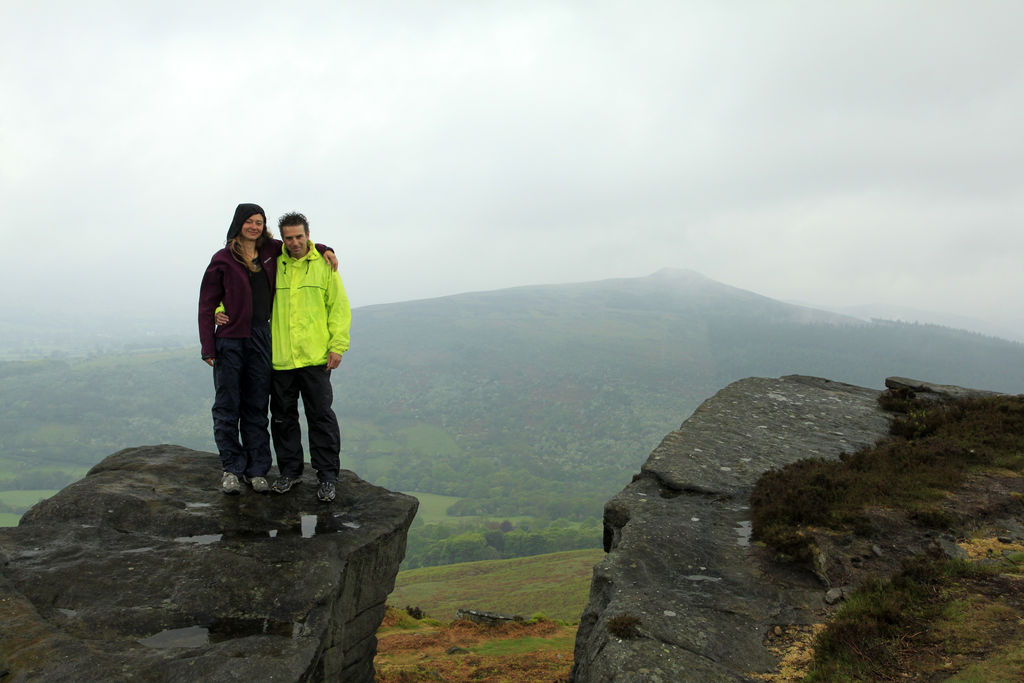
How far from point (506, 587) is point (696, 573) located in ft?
347

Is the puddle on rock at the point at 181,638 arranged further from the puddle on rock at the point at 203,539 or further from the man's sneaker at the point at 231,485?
the man's sneaker at the point at 231,485

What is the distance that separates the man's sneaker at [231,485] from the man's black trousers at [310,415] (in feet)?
2.46

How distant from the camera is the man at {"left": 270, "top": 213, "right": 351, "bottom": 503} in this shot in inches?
382

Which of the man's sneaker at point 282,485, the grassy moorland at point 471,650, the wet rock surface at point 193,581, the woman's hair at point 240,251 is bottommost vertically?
the grassy moorland at point 471,650

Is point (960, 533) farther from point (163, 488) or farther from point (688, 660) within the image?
point (163, 488)

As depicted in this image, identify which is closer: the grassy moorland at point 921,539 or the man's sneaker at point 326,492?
the grassy moorland at point 921,539

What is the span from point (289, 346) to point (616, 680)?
691 cm

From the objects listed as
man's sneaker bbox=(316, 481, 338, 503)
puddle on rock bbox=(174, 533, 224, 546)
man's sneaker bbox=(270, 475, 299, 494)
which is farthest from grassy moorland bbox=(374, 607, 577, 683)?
puddle on rock bbox=(174, 533, 224, 546)

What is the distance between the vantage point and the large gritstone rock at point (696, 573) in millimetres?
6539

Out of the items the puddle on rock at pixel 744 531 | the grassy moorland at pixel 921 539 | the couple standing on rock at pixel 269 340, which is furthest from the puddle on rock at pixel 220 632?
the puddle on rock at pixel 744 531

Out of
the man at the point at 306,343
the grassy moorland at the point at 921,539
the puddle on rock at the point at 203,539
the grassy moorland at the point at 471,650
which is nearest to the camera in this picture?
the grassy moorland at the point at 921,539

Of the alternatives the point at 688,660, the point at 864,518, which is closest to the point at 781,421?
the point at 864,518

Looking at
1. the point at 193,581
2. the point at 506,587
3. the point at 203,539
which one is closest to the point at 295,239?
the point at 203,539

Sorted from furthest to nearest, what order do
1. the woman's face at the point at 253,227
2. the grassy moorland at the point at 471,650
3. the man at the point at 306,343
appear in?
the grassy moorland at the point at 471,650, the man at the point at 306,343, the woman's face at the point at 253,227
